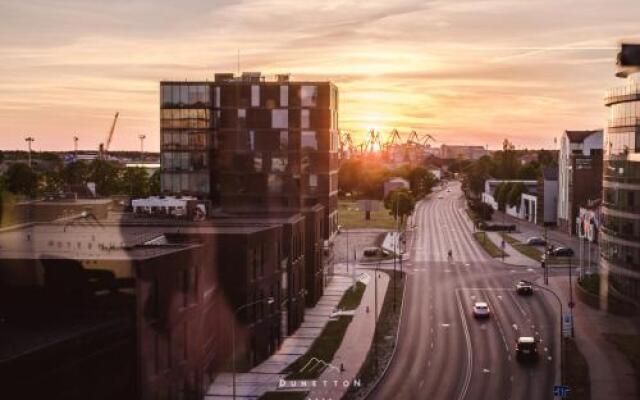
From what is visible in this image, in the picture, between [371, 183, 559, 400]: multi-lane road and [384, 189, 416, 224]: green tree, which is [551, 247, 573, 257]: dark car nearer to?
[371, 183, 559, 400]: multi-lane road

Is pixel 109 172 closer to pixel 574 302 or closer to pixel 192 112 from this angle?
pixel 192 112

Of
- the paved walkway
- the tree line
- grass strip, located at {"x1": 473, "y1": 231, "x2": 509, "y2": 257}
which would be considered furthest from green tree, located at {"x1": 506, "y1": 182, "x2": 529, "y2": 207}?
the paved walkway

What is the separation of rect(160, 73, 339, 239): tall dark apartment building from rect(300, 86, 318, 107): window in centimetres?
9

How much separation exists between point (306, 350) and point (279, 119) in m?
32.8

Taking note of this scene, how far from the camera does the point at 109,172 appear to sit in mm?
151250

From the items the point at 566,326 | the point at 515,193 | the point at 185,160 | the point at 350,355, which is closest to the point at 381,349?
the point at 350,355

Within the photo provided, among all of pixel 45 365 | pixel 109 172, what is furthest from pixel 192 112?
pixel 109 172

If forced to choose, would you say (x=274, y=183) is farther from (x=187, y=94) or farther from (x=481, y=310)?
(x=481, y=310)

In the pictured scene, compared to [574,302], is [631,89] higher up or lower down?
higher up

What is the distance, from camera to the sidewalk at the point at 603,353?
1506 inches

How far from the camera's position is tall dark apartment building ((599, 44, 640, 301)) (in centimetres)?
5638

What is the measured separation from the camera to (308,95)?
251 feet

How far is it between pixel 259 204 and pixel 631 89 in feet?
115

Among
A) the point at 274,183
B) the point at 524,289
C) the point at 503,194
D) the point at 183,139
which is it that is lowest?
the point at 524,289
